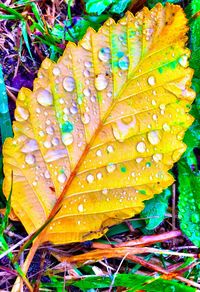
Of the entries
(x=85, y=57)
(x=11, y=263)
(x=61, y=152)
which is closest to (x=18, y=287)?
(x=11, y=263)

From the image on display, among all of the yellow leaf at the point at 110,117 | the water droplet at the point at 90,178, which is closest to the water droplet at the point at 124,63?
the yellow leaf at the point at 110,117

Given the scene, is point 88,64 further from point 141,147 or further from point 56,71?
point 141,147

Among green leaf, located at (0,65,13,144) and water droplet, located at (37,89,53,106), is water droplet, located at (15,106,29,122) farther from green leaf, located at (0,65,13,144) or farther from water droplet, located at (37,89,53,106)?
green leaf, located at (0,65,13,144)

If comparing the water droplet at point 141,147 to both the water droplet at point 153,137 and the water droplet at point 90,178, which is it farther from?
the water droplet at point 90,178

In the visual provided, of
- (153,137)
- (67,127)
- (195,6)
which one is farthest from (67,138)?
(195,6)

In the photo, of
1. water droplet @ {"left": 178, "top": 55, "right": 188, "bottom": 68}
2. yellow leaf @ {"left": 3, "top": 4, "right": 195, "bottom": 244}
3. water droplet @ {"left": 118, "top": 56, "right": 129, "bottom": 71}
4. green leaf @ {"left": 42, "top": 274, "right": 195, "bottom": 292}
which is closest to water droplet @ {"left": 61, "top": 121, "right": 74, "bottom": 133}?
yellow leaf @ {"left": 3, "top": 4, "right": 195, "bottom": 244}
